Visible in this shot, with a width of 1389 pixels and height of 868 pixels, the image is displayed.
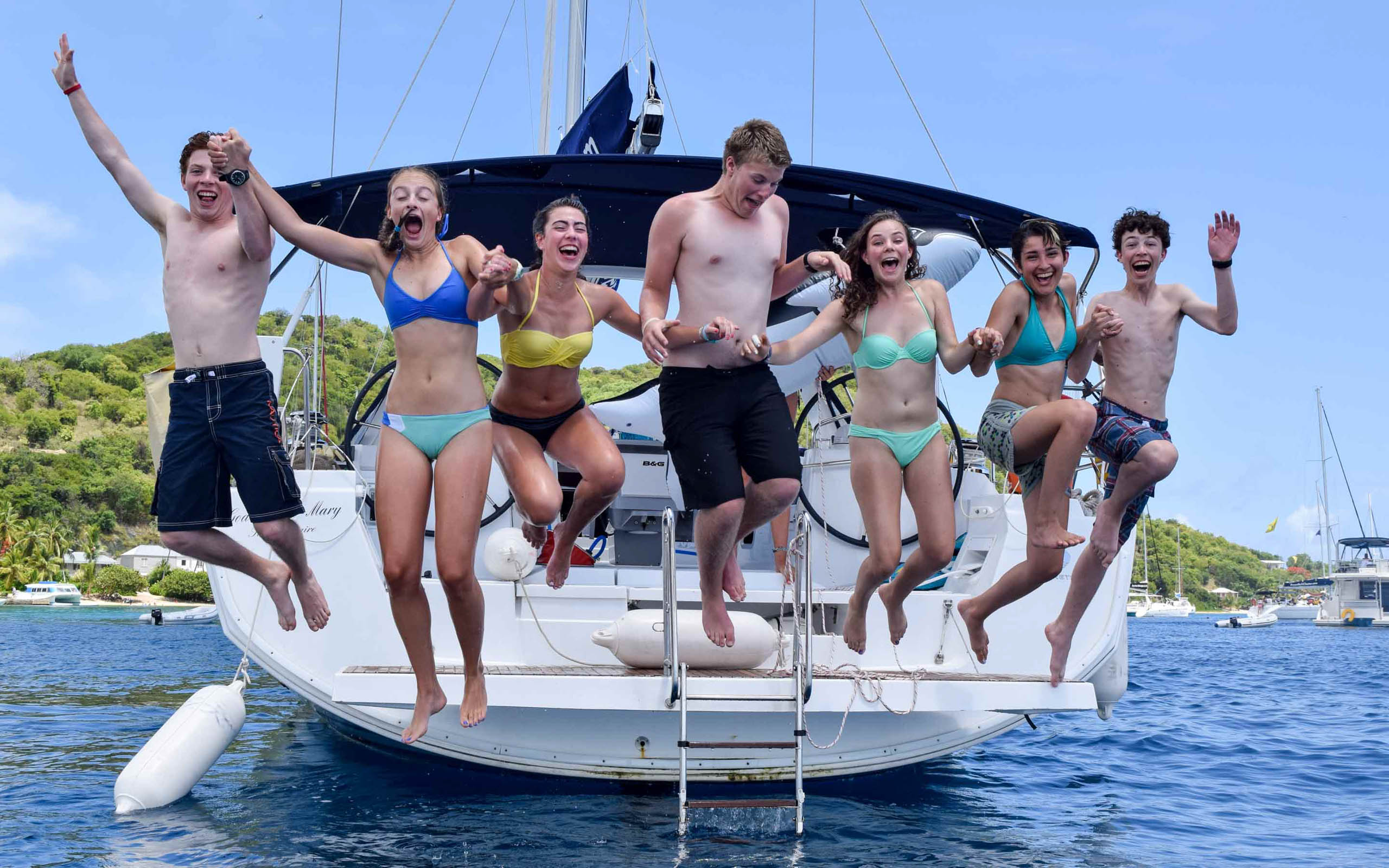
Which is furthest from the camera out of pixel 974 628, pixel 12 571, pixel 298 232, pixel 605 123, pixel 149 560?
pixel 149 560

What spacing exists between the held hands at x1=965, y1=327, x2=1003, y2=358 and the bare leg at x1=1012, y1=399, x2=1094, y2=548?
0.45 metres

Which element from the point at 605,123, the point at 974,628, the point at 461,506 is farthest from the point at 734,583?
the point at 605,123

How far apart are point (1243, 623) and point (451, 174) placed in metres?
72.9

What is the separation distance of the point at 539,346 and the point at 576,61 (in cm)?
873

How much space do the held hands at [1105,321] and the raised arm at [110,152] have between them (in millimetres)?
4184

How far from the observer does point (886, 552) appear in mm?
5453

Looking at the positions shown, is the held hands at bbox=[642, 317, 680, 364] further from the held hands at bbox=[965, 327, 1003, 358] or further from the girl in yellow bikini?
the held hands at bbox=[965, 327, 1003, 358]

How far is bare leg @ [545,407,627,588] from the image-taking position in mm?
5641

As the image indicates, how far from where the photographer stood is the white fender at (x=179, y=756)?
21.3 ft

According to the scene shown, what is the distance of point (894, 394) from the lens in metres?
5.50

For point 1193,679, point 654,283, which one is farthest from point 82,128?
point 1193,679

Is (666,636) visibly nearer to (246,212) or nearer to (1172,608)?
(246,212)

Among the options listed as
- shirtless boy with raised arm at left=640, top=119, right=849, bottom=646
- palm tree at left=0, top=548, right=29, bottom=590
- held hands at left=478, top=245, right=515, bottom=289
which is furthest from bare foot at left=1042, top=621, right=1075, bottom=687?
palm tree at left=0, top=548, right=29, bottom=590

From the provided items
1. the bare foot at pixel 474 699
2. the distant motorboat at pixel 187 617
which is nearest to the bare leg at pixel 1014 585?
the bare foot at pixel 474 699
